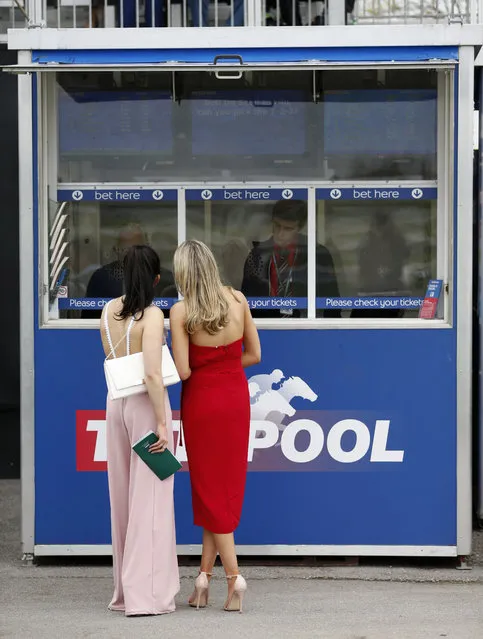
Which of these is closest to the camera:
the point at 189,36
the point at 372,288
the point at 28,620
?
the point at 28,620

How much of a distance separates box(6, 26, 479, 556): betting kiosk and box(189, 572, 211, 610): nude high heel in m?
0.93

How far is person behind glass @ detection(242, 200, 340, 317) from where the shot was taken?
727 centimetres

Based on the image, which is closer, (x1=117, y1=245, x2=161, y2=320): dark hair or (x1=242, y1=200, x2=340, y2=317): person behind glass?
(x1=117, y1=245, x2=161, y2=320): dark hair

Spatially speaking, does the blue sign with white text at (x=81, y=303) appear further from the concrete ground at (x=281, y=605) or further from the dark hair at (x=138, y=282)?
the concrete ground at (x=281, y=605)

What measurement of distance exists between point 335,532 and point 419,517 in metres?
0.49

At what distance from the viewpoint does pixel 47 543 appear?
7.14 metres

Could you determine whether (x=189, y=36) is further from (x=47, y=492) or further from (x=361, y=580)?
(x=361, y=580)

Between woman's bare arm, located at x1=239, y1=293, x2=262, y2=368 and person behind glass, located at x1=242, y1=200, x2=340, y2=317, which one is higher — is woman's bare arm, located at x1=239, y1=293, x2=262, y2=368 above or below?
below

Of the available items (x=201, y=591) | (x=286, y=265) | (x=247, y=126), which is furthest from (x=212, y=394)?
(x=247, y=126)

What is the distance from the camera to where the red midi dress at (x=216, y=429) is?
6.00m

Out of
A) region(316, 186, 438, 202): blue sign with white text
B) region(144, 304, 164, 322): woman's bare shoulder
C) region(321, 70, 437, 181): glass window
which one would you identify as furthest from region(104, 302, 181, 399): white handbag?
region(321, 70, 437, 181): glass window

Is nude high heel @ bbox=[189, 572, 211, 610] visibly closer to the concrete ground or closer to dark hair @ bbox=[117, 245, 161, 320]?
the concrete ground

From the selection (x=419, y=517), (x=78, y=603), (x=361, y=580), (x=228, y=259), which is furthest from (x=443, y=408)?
(x=78, y=603)

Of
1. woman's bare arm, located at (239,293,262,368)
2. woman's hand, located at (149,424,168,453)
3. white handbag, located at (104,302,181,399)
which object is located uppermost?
woman's bare arm, located at (239,293,262,368)
